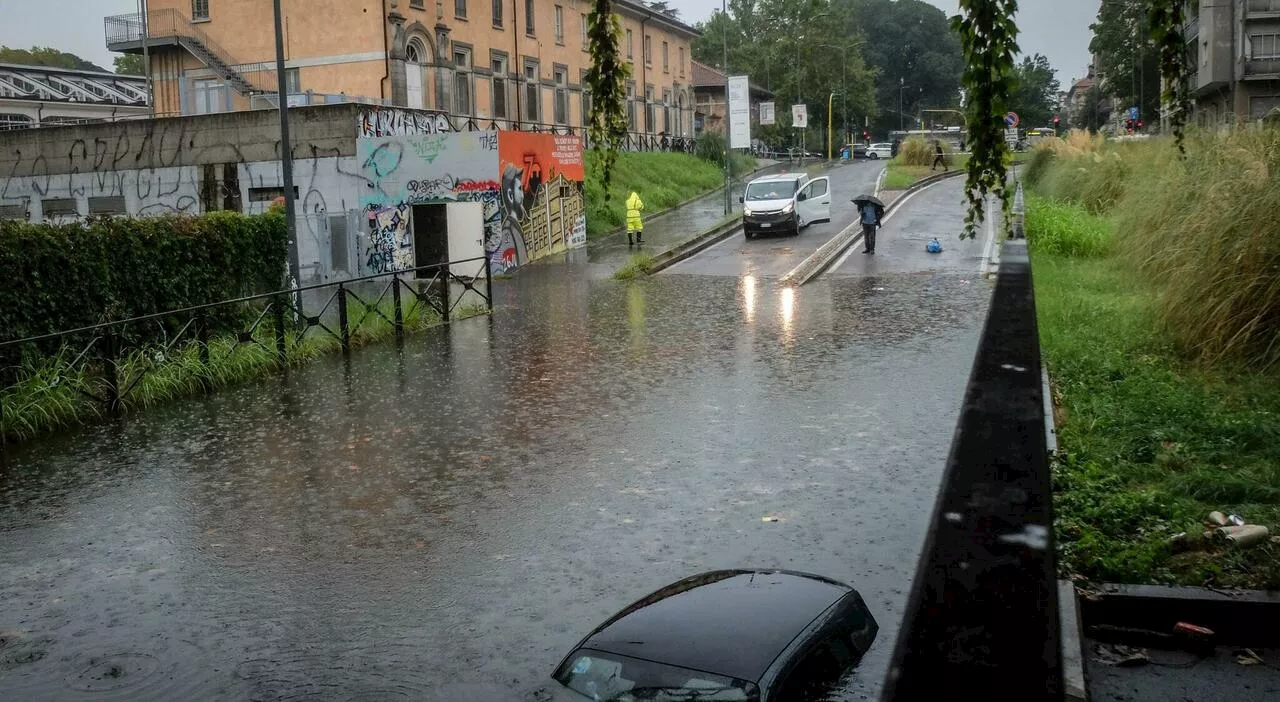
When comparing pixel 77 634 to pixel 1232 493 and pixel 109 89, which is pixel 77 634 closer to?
pixel 1232 493

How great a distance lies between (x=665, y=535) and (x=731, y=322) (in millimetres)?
11998

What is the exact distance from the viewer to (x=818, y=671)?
391cm

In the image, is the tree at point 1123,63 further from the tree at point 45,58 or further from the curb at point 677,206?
the tree at point 45,58

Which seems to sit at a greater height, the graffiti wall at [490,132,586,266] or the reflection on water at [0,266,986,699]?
the graffiti wall at [490,132,586,266]

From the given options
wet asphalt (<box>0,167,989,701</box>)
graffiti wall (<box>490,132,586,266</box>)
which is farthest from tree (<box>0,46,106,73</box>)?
wet asphalt (<box>0,167,989,701</box>)

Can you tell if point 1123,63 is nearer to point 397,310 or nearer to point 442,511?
point 397,310

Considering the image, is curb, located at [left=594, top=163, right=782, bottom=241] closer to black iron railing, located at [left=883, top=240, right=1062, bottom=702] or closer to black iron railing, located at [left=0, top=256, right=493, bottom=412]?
black iron railing, located at [left=0, top=256, right=493, bottom=412]

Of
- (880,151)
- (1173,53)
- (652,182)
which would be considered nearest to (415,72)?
(652,182)

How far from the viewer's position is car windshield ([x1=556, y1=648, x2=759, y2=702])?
11.7 ft

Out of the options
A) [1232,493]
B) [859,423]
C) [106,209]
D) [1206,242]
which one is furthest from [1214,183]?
[106,209]

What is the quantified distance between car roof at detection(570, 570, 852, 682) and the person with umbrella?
25644 millimetres

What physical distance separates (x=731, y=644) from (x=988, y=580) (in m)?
1.67

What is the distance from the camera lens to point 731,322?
19.7 metres

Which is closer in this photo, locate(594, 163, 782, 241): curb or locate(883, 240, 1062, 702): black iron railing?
locate(883, 240, 1062, 702): black iron railing
